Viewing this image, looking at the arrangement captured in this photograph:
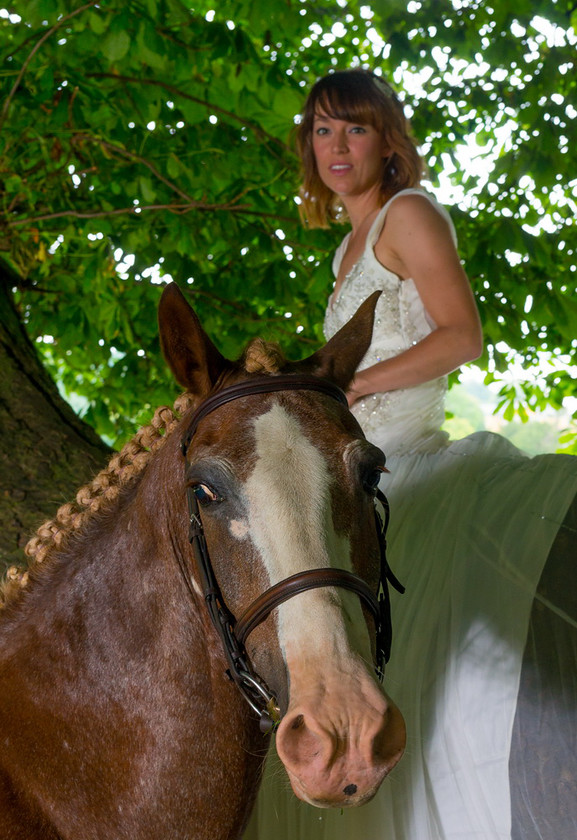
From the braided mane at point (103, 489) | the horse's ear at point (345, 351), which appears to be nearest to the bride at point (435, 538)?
the horse's ear at point (345, 351)

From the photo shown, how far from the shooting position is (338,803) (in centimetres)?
157

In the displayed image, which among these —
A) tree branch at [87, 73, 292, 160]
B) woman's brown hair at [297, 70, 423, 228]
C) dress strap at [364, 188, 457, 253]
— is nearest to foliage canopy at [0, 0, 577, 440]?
tree branch at [87, 73, 292, 160]

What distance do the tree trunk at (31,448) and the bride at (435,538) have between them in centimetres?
155

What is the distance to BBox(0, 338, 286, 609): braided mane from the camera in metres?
2.31

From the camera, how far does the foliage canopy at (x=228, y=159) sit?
13.7ft

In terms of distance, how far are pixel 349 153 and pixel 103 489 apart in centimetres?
164

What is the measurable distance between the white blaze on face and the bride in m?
0.58

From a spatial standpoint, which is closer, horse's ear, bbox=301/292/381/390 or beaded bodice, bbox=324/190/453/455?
horse's ear, bbox=301/292/381/390

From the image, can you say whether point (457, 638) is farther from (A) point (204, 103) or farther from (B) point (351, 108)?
(A) point (204, 103)

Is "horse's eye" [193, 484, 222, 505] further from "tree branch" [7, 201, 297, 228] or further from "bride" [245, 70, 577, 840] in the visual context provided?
"tree branch" [7, 201, 297, 228]

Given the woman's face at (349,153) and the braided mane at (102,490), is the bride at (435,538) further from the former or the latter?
the braided mane at (102,490)

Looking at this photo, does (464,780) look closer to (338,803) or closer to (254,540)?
(338,803)

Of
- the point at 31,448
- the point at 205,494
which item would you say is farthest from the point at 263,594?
the point at 31,448

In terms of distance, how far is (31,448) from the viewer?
4.07 metres
